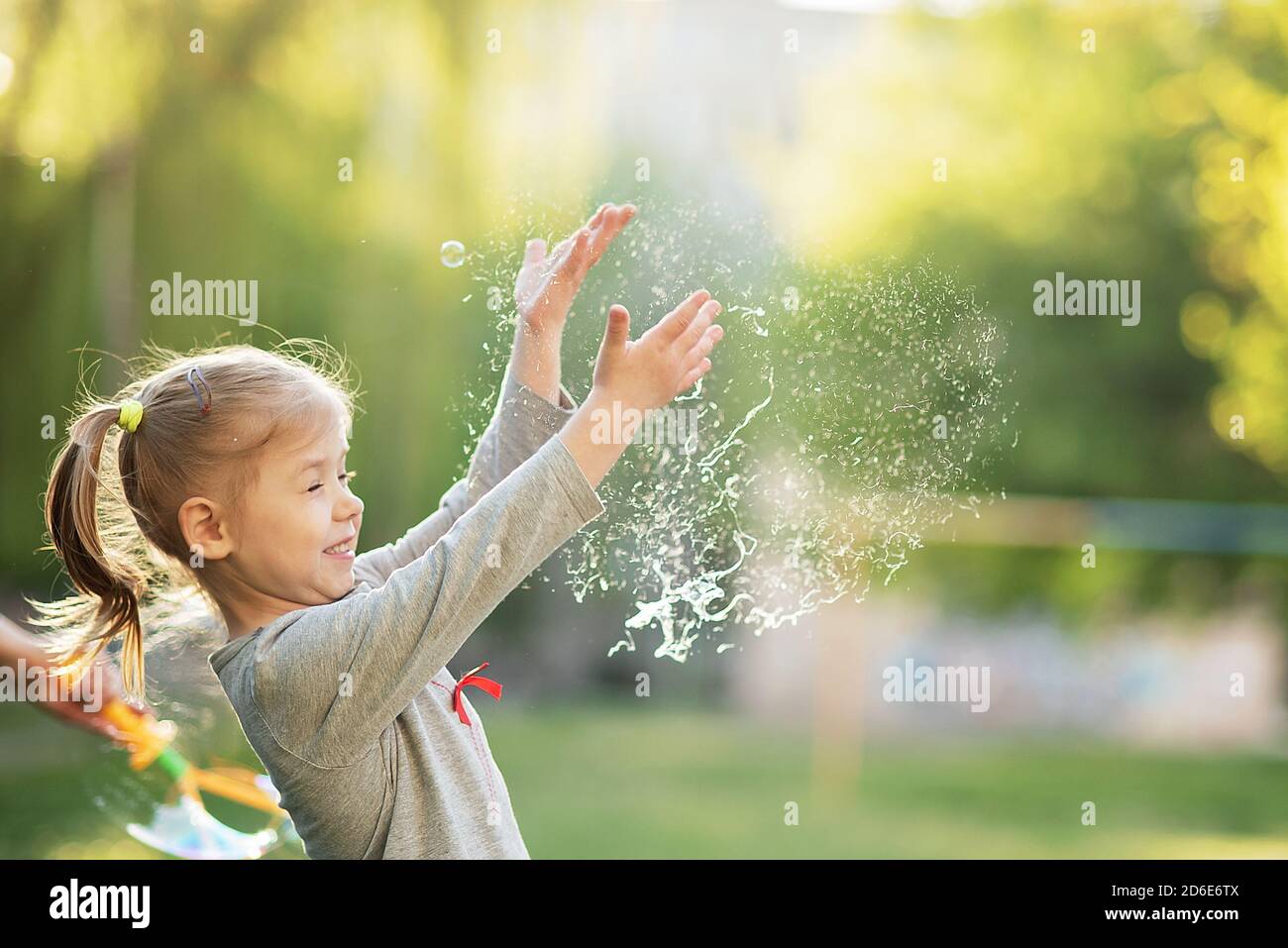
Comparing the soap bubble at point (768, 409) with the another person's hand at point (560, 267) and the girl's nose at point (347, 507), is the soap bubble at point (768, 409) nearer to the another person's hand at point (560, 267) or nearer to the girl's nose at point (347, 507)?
the another person's hand at point (560, 267)

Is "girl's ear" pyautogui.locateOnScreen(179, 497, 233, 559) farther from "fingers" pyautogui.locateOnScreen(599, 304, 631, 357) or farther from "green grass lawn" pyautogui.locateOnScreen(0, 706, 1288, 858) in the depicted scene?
"green grass lawn" pyautogui.locateOnScreen(0, 706, 1288, 858)

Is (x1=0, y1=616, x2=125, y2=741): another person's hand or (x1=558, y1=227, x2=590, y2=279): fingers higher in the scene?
(x1=558, y1=227, x2=590, y2=279): fingers

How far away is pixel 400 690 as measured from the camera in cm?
107

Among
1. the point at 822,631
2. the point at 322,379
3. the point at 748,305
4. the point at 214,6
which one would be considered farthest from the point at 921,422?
the point at 822,631

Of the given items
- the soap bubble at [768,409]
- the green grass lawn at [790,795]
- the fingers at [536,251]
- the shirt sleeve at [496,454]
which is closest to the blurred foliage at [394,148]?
the soap bubble at [768,409]

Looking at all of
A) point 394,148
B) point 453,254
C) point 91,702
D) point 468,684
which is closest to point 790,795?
point 394,148

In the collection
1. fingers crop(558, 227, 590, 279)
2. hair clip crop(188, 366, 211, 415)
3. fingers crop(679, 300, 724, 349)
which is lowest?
hair clip crop(188, 366, 211, 415)

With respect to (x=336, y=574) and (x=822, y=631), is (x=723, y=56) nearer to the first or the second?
(x=336, y=574)

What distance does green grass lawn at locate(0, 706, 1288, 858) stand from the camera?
18.6ft

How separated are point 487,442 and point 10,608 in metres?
4.45

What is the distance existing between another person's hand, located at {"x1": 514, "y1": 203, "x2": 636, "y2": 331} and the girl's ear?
0.34 meters

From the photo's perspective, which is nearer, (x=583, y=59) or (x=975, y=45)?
(x=583, y=59)

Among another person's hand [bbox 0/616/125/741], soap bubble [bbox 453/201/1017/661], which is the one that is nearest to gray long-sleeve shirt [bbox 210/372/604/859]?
soap bubble [bbox 453/201/1017/661]

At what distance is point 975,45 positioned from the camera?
22.2ft
